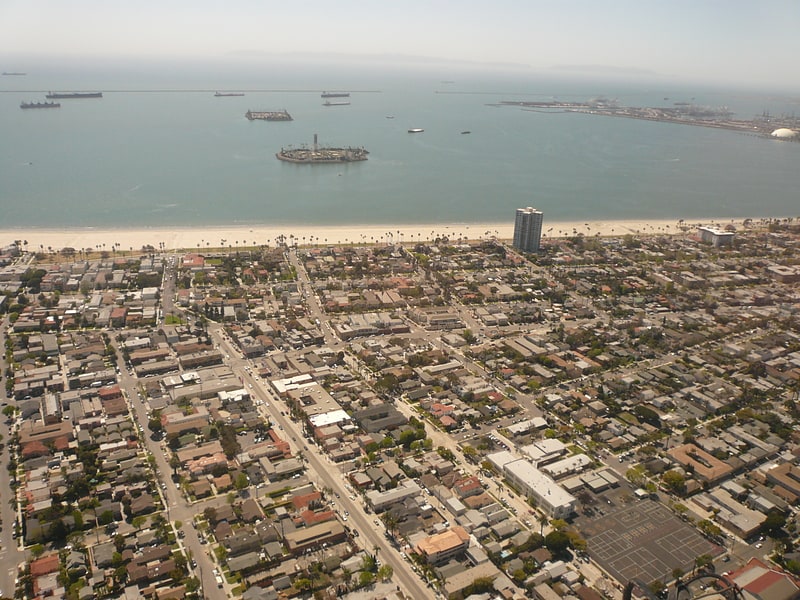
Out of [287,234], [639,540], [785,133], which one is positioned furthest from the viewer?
[785,133]

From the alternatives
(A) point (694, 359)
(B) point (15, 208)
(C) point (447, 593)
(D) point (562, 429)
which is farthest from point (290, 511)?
(B) point (15, 208)

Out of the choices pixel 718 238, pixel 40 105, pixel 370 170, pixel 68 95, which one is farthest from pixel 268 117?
pixel 718 238

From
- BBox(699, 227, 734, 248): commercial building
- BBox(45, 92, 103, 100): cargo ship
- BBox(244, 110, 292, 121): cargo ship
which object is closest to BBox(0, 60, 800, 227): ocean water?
BBox(244, 110, 292, 121): cargo ship

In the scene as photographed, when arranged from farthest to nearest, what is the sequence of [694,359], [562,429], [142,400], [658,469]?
[694,359]
[142,400]
[562,429]
[658,469]

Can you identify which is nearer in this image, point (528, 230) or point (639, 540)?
point (639, 540)

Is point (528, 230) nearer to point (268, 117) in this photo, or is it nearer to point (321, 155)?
point (321, 155)

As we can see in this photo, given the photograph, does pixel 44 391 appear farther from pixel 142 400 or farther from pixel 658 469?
pixel 658 469

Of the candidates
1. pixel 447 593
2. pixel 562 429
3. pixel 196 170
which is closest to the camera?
pixel 447 593
